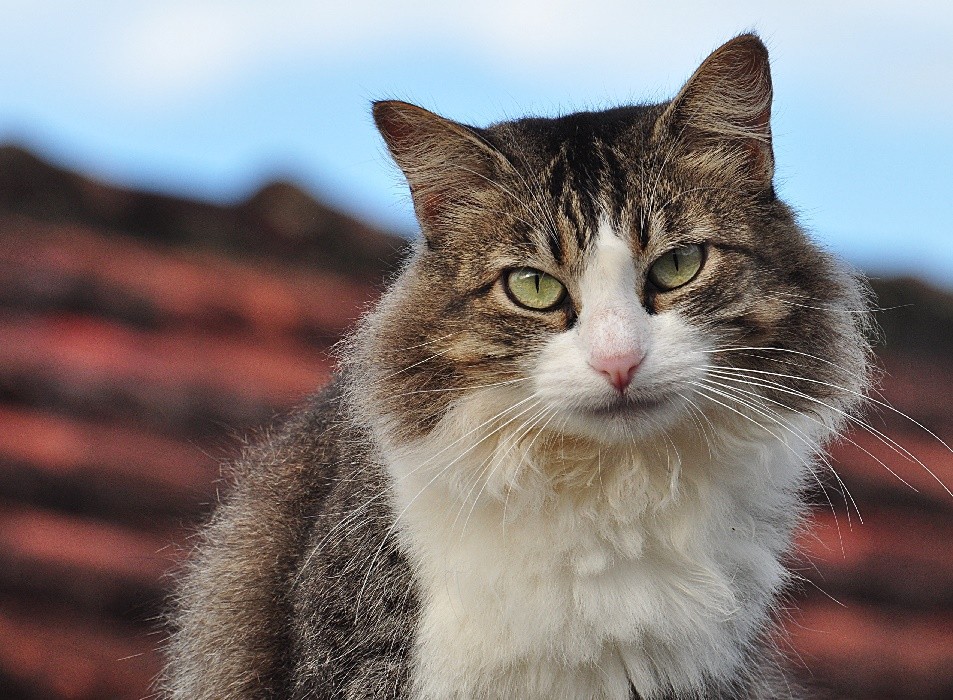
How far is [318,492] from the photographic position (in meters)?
3.12

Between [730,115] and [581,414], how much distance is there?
2.81 ft

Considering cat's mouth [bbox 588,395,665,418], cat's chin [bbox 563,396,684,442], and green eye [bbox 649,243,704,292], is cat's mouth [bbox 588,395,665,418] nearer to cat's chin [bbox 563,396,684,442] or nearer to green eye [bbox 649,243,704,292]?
cat's chin [bbox 563,396,684,442]

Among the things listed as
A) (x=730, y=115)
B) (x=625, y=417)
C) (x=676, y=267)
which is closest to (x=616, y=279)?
(x=676, y=267)

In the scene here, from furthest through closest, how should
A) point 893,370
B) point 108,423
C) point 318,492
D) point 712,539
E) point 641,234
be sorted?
point 893,370 → point 108,423 → point 318,492 → point 712,539 → point 641,234

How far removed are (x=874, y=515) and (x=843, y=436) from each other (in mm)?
2660

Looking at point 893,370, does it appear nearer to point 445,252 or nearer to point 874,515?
point 874,515

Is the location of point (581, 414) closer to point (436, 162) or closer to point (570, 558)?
point (570, 558)

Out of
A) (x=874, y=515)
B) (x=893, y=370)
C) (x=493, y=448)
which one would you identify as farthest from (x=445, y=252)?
(x=893, y=370)

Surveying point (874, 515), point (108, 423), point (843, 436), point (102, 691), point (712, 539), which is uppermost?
point (843, 436)

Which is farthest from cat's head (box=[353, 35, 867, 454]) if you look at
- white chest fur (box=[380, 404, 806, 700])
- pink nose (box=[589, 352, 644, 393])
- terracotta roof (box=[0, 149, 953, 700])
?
terracotta roof (box=[0, 149, 953, 700])

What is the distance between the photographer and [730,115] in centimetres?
264

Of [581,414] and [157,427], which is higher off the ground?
[581,414]

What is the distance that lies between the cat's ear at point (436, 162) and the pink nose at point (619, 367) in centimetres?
63

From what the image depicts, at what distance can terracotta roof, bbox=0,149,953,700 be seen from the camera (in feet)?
14.8
